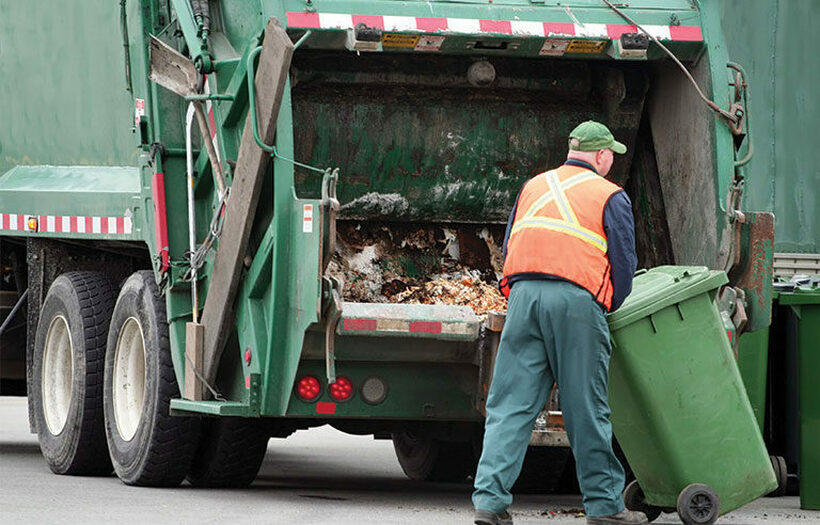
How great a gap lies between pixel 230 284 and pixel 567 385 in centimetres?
175

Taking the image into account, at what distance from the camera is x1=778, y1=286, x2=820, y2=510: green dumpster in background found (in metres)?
7.41

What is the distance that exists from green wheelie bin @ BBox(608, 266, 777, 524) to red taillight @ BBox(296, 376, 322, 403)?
53.3 inches

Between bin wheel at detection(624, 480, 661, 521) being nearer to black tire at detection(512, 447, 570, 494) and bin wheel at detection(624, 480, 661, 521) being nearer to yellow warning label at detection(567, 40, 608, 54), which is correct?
black tire at detection(512, 447, 570, 494)

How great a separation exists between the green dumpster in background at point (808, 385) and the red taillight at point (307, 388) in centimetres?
211

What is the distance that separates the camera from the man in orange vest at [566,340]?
19.1 feet

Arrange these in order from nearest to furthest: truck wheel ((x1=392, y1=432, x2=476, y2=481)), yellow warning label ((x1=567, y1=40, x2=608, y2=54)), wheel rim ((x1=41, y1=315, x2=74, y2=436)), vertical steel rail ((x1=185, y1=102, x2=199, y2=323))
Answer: yellow warning label ((x1=567, y1=40, x2=608, y2=54)), vertical steel rail ((x1=185, y1=102, x2=199, y2=323)), wheel rim ((x1=41, y1=315, x2=74, y2=436)), truck wheel ((x1=392, y1=432, x2=476, y2=481))

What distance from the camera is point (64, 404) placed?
8742mm

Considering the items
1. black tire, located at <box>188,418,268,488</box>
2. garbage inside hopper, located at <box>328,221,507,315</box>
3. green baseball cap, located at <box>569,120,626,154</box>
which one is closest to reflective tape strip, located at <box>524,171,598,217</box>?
green baseball cap, located at <box>569,120,626,154</box>

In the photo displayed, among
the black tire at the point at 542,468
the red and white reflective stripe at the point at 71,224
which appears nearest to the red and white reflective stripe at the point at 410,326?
the black tire at the point at 542,468

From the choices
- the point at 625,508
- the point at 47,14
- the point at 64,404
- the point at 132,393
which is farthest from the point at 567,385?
the point at 47,14

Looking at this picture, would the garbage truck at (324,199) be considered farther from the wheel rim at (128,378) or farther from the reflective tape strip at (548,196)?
the reflective tape strip at (548,196)

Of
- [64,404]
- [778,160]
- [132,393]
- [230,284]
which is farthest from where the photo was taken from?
[778,160]

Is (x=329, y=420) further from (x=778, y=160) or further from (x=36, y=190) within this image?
(x=778, y=160)

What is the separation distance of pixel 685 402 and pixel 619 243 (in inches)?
24.2
